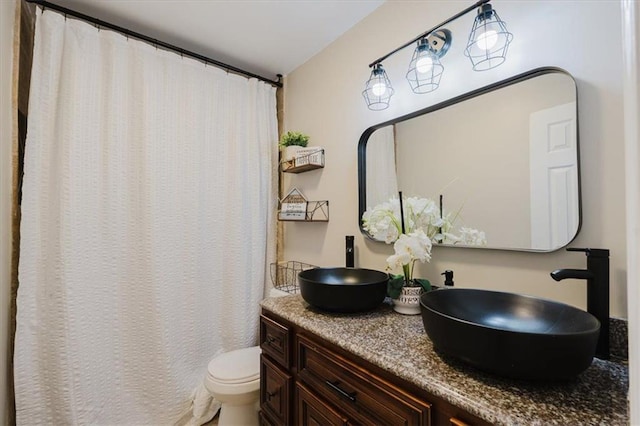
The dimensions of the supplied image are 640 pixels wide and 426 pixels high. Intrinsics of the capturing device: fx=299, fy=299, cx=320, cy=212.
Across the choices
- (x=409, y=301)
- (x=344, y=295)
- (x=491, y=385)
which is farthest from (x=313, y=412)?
(x=491, y=385)

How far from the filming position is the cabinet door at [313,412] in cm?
100

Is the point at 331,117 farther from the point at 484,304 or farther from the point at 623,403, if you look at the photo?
the point at 623,403

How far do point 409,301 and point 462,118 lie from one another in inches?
32.2

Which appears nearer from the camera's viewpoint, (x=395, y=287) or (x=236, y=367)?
(x=395, y=287)

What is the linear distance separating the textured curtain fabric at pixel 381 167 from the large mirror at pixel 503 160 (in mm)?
18

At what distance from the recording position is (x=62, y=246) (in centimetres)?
156

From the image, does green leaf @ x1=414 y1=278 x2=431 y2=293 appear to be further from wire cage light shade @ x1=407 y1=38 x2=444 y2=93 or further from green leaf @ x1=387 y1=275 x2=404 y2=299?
wire cage light shade @ x1=407 y1=38 x2=444 y2=93

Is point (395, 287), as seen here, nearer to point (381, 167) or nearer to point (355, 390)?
point (355, 390)

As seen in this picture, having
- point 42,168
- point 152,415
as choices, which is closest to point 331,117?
point 42,168

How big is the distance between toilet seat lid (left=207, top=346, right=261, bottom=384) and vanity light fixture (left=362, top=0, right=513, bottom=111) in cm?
165

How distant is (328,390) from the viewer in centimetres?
104

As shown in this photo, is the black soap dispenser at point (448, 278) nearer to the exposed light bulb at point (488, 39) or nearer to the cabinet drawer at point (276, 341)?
the cabinet drawer at point (276, 341)

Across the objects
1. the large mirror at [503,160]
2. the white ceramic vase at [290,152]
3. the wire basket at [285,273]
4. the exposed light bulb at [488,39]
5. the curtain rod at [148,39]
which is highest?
the curtain rod at [148,39]

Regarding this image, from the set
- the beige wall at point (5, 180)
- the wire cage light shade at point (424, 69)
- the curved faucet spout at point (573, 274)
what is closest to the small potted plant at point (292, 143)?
the wire cage light shade at point (424, 69)
